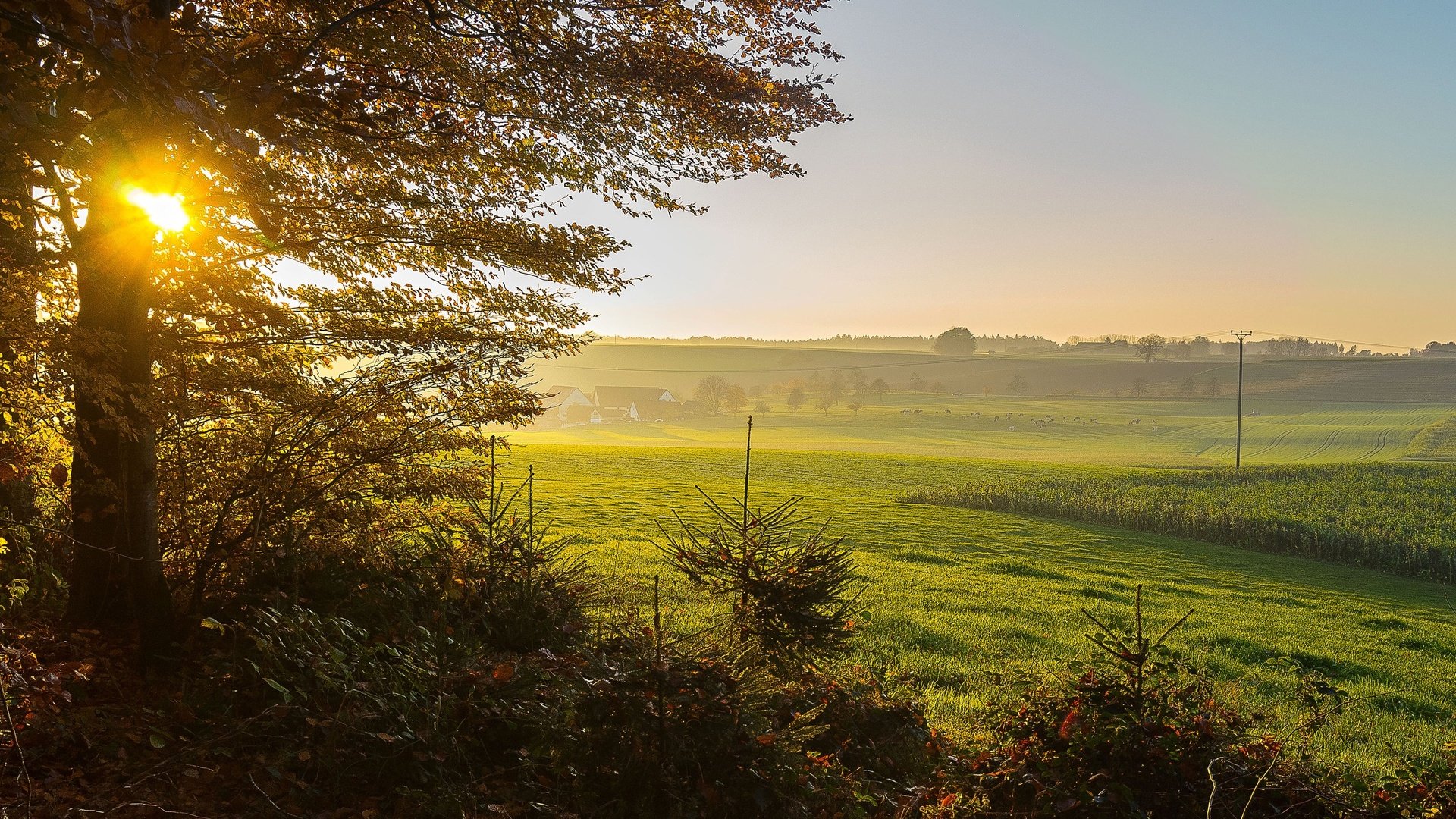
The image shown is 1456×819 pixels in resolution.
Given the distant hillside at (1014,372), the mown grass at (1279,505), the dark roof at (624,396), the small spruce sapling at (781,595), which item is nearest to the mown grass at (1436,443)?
the mown grass at (1279,505)

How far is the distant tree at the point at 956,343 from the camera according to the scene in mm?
174625

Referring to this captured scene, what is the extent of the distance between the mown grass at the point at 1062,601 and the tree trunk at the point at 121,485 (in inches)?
232

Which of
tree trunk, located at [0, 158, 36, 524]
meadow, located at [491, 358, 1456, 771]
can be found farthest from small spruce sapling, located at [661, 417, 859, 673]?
tree trunk, located at [0, 158, 36, 524]

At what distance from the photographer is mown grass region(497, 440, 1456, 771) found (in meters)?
10.3

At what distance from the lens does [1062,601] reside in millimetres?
16203

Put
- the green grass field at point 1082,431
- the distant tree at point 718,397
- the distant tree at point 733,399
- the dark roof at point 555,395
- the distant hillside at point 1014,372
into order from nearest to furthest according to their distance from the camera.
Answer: the dark roof at point 555,395
the green grass field at point 1082,431
the distant tree at point 718,397
the distant tree at point 733,399
the distant hillside at point 1014,372

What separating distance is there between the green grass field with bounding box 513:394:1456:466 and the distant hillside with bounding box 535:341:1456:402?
10.6 metres

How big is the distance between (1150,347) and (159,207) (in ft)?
569

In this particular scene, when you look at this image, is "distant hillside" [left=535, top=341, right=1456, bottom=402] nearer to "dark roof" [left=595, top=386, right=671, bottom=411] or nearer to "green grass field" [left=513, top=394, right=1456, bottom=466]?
"dark roof" [left=595, top=386, right=671, bottom=411]

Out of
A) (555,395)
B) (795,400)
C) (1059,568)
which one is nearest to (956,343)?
(795,400)

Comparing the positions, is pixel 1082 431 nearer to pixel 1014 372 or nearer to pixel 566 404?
pixel 1014 372

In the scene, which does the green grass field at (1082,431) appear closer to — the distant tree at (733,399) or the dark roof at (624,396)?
the distant tree at (733,399)

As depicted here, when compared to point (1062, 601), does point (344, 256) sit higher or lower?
higher

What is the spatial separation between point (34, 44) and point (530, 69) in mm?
4199
